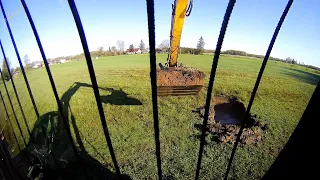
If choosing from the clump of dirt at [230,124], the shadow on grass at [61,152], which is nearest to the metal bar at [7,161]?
the shadow on grass at [61,152]

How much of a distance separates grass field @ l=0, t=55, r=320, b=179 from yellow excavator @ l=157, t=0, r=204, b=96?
1202mm

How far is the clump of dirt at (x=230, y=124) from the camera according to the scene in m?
5.96

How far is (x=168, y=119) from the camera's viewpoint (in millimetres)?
7375

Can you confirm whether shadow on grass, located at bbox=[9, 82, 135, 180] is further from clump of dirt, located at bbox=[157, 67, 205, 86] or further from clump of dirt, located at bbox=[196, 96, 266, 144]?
clump of dirt, located at bbox=[196, 96, 266, 144]

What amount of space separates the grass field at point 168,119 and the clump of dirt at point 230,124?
0.79 feet

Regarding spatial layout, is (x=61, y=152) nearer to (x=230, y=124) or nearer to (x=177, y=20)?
(x=177, y=20)

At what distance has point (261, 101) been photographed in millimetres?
9008

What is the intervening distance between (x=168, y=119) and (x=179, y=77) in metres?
1.76

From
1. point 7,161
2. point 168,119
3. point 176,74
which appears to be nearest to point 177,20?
point 176,74

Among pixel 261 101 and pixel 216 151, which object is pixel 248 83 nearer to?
pixel 261 101

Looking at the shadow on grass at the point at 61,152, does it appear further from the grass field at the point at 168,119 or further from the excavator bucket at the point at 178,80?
the excavator bucket at the point at 178,80

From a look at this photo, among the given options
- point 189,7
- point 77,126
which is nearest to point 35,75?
point 77,126

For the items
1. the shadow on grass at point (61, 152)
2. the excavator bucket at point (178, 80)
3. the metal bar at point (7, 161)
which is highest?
the metal bar at point (7, 161)

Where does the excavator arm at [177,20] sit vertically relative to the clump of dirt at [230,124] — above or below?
above
